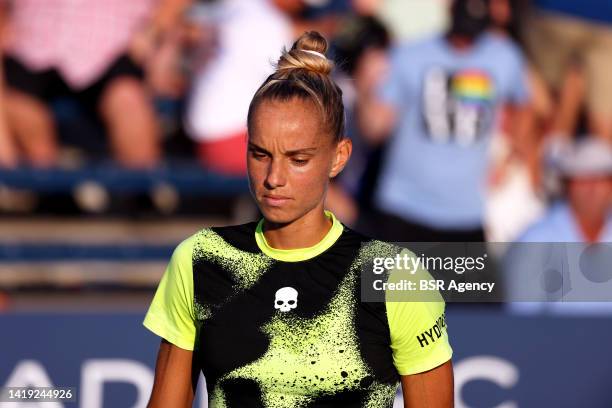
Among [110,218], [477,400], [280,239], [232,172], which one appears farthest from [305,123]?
[110,218]

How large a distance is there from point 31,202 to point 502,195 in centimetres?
283

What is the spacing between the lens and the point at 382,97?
670cm

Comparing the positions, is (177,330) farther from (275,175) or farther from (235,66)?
(235,66)

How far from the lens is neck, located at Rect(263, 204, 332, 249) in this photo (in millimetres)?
2727

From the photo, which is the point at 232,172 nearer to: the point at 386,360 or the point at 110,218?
the point at 110,218

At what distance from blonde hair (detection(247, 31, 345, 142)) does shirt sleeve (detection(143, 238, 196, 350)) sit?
36cm

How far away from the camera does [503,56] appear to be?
22.4 ft

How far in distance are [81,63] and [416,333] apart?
4.56m

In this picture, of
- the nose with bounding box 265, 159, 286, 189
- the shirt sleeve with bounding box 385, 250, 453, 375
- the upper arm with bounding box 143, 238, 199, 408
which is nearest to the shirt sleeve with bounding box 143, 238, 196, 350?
the upper arm with bounding box 143, 238, 199, 408

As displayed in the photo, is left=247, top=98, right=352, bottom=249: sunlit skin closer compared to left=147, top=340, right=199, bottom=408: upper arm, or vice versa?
left=247, top=98, right=352, bottom=249: sunlit skin

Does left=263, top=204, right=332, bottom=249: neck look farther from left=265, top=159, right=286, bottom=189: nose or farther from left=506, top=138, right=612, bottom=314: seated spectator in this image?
left=506, top=138, right=612, bottom=314: seated spectator

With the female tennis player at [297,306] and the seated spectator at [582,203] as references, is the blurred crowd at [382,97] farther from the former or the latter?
the female tennis player at [297,306]

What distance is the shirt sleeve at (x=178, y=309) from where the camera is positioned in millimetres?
2764

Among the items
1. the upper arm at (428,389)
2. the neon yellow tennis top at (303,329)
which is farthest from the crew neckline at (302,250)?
the upper arm at (428,389)
